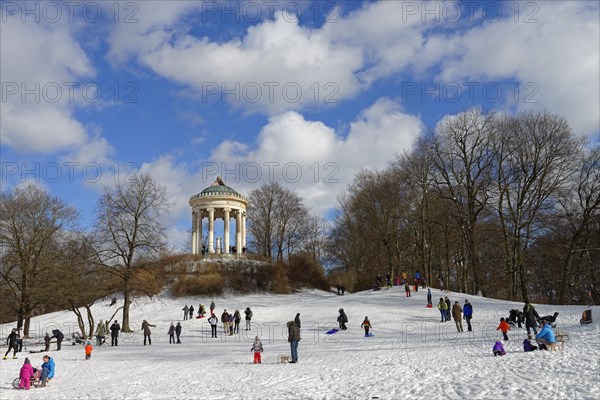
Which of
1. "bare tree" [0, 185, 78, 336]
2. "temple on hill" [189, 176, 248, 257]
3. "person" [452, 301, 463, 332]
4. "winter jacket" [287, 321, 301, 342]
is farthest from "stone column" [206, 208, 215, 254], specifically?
"winter jacket" [287, 321, 301, 342]

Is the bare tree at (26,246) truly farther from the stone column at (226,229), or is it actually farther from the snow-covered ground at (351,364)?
the stone column at (226,229)

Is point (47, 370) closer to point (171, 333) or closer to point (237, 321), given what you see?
point (171, 333)

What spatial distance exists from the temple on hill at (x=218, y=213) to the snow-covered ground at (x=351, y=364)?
21874 millimetres

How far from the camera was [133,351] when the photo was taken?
2191cm

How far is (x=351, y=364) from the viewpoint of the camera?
1459 centimetres

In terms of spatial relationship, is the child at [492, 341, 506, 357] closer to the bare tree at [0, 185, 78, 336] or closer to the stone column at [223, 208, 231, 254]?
the bare tree at [0, 185, 78, 336]

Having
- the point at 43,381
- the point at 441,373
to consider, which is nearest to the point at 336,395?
the point at 441,373

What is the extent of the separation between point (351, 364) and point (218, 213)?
39.4m

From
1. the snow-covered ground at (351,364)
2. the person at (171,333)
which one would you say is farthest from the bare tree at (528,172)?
the person at (171,333)

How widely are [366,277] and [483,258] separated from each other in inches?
427

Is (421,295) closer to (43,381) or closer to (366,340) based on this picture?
(366,340)

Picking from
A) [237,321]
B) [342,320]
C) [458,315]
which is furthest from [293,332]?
[237,321]

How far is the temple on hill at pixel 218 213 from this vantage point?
50.0 metres

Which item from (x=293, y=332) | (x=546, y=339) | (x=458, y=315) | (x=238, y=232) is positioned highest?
→ (x=238, y=232)
